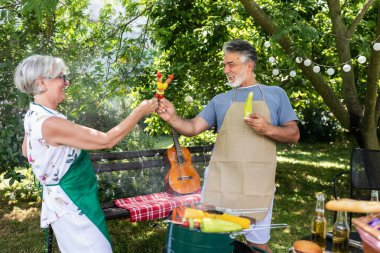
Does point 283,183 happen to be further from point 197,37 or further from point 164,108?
point 164,108

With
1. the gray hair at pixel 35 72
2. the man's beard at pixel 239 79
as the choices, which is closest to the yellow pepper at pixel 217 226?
the gray hair at pixel 35 72

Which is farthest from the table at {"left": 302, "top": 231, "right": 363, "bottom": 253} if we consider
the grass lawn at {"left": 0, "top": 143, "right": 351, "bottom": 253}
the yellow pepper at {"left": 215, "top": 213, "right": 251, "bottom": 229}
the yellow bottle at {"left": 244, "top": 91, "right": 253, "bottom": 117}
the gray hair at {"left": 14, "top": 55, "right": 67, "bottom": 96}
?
the grass lawn at {"left": 0, "top": 143, "right": 351, "bottom": 253}

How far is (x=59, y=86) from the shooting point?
2111mm

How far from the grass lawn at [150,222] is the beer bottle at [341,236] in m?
1.95

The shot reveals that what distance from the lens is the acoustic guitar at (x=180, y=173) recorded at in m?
4.00

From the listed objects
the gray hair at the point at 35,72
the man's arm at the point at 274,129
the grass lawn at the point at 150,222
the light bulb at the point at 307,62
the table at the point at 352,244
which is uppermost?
the light bulb at the point at 307,62

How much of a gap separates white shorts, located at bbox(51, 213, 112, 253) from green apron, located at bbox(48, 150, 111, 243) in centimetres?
4

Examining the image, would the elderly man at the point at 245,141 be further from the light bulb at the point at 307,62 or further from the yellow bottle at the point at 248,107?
the light bulb at the point at 307,62

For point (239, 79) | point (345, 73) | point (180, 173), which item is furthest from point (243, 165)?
point (345, 73)

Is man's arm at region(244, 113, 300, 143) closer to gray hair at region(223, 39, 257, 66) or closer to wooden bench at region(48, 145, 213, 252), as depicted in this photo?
gray hair at region(223, 39, 257, 66)

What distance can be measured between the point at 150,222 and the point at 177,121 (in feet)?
8.30

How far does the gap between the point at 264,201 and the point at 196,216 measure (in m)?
1.13

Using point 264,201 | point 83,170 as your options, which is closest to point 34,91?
point 83,170

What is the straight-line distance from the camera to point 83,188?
7.09ft
